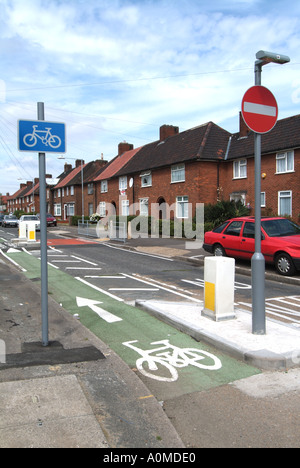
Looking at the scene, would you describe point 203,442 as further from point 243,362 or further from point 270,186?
point 270,186

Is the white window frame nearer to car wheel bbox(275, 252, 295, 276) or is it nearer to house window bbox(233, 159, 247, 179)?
house window bbox(233, 159, 247, 179)

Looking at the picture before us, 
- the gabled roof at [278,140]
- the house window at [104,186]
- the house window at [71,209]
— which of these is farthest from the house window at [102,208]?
the gabled roof at [278,140]

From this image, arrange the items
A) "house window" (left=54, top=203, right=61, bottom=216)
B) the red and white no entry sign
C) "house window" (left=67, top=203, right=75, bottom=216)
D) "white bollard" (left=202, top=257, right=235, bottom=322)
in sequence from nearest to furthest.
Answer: the red and white no entry sign < "white bollard" (left=202, top=257, right=235, bottom=322) < "house window" (left=67, top=203, right=75, bottom=216) < "house window" (left=54, top=203, right=61, bottom=216)

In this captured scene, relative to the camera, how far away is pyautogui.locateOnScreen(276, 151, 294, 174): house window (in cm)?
2189

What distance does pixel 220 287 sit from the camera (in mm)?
6090

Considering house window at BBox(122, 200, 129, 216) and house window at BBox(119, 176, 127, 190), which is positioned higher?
house window at BBox(119, 176, 127, 190)

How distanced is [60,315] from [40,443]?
3790 millimetres

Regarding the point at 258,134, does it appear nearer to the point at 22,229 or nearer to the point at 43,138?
the point at 43,138

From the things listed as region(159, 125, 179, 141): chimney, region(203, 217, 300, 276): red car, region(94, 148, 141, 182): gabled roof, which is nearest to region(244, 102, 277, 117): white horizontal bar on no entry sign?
region(203, 217, 300, 276): red car

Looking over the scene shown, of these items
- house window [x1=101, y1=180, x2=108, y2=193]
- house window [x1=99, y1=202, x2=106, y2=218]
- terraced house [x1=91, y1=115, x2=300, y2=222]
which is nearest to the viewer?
terraced house [x1=91, y1=115, x2=300, y2=222]

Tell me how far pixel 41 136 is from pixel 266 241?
27.2 feet

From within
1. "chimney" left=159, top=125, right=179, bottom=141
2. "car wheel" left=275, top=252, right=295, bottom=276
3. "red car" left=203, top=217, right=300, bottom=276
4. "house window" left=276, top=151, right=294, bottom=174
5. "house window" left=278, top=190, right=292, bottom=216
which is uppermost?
"chimney" left=159, top=125, right=179, bottom=141

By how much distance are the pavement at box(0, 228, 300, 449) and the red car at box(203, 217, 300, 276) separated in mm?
4846
